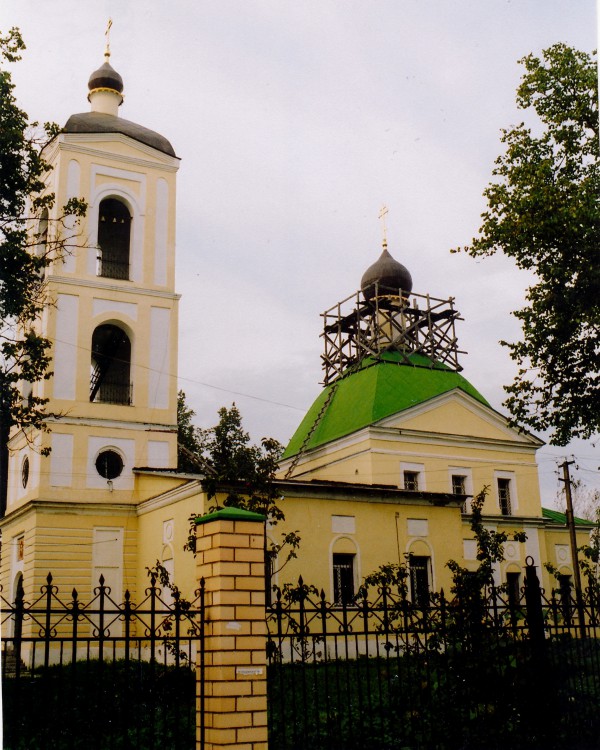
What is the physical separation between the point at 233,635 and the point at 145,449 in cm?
1790

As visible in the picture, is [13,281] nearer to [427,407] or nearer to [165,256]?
[165,256]

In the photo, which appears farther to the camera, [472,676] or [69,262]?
[69,262]

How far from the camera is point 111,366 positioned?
24.0 m

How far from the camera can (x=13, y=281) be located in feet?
43.1

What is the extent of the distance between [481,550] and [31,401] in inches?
328

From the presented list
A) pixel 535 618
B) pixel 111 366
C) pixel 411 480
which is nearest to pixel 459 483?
pixel 411 480

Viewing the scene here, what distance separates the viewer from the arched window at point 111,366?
23766mm

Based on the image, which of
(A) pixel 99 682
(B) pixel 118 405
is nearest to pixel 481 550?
(A) pixel 99 682

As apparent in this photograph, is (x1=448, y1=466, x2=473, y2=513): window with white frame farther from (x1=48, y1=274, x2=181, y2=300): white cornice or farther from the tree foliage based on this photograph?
the tree foliage

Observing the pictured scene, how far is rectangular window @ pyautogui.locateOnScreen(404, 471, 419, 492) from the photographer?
27.5 meters

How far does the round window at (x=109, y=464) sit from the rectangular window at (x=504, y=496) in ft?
43.9

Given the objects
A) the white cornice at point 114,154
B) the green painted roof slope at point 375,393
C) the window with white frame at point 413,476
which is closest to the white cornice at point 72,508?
the green painted roof slope at point 375,393

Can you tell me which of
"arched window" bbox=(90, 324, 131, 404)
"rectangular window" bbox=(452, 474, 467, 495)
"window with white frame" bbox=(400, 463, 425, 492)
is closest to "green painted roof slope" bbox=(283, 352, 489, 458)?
"window with white frame" bbox=(400, 463, 425, 492)

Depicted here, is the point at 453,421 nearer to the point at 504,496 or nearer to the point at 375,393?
the point at 375,393
